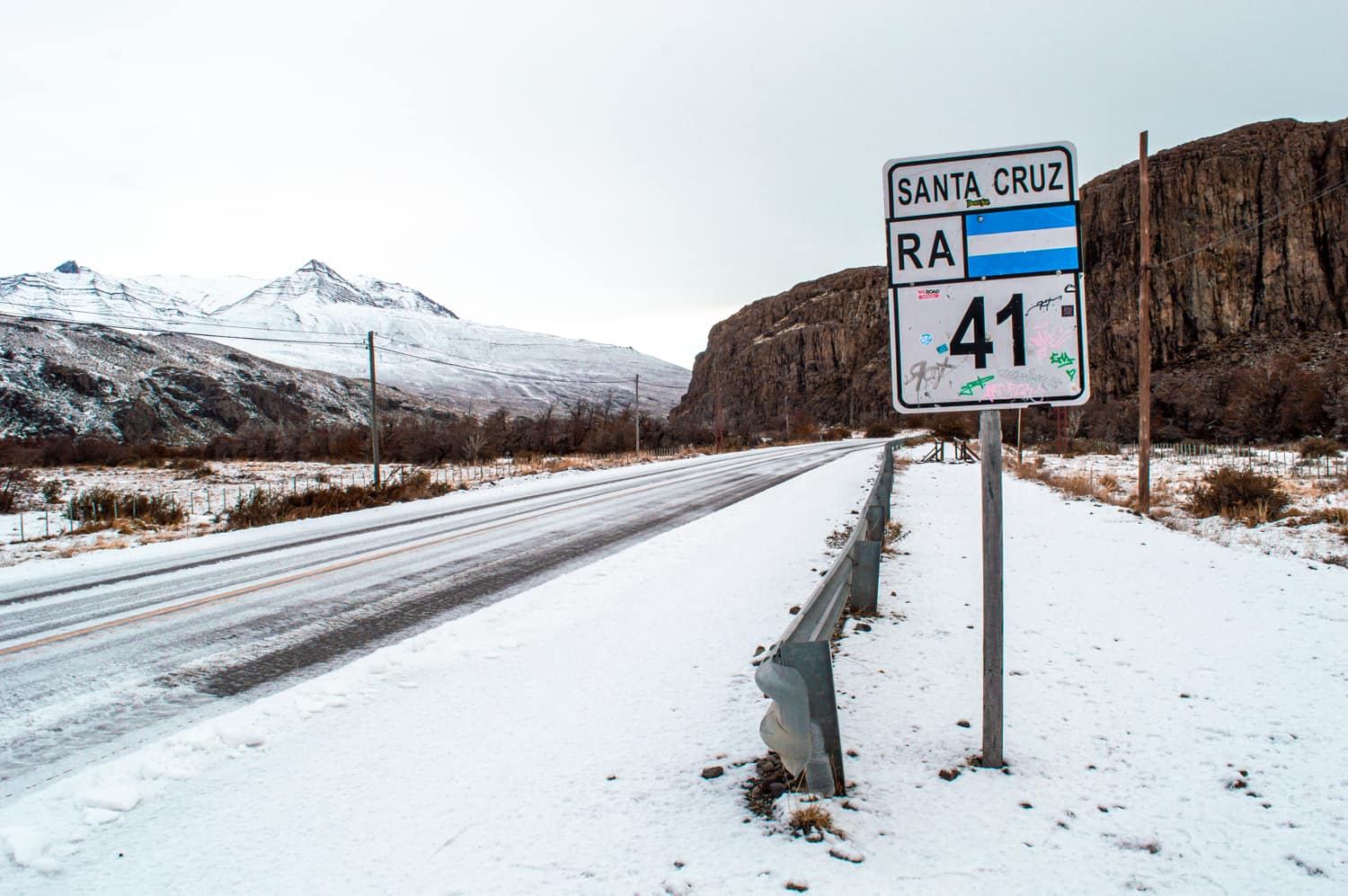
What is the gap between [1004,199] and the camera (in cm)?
298

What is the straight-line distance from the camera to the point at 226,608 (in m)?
6.66

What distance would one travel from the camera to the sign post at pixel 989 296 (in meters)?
2.84

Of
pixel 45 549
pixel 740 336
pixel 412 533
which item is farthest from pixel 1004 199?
pixel 740 336

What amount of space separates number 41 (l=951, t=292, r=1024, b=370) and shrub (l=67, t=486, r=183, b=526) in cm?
1697

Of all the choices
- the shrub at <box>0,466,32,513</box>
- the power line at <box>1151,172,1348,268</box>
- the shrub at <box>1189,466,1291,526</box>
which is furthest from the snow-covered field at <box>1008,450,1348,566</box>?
the power line at <box>1151,172,1348,268</box>

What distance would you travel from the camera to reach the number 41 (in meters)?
2.88

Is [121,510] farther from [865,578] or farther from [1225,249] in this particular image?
[1225,249]

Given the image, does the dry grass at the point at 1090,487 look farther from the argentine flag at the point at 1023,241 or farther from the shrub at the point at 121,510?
the shrub at the point at 121,510

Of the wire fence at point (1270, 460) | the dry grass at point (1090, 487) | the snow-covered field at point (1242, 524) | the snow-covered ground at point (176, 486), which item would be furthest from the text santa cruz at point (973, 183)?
the wire fence at point (1270, 460)

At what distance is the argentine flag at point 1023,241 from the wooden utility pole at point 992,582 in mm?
613

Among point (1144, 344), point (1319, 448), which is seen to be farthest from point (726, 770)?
point (1319, 448)

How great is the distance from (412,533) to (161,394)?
3758 inches

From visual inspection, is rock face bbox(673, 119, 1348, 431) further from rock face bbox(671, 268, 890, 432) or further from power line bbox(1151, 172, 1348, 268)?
rock face bbox(671, 268, 890, 432)

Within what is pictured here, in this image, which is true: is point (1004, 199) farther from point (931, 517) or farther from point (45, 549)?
point (45, 549)
